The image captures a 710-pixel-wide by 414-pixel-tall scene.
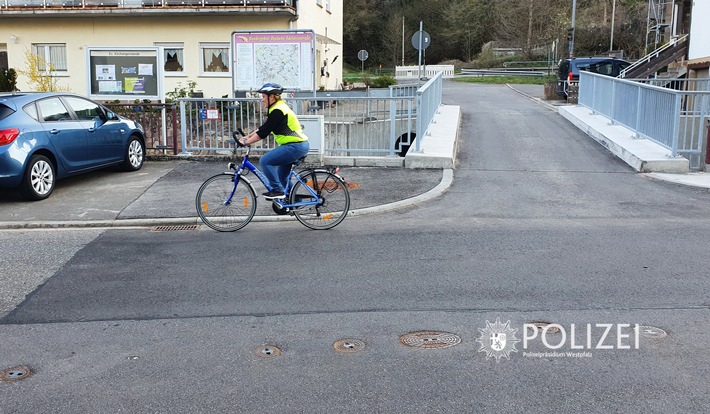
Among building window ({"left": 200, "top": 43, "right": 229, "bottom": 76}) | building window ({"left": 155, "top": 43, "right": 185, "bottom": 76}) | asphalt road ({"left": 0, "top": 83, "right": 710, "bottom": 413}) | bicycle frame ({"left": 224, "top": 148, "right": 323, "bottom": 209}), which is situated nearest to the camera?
asphalt road ({"left": 0, "top": 83, "right": 710, "bottom": 413})

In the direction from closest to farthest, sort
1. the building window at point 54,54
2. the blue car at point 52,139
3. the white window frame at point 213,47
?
1. the blue car at point 52,139
2. the white window frame at point 213,47
3. the building window at point 54,54

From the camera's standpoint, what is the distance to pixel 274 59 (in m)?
14.8

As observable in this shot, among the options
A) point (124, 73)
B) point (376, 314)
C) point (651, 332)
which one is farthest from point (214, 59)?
point (651, 332)

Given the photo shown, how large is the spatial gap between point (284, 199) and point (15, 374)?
14.1 ft

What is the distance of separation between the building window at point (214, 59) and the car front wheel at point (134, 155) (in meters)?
12.8

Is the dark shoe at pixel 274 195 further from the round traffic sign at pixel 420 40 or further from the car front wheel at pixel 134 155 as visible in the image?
the round traffic sign at pixel 420 40

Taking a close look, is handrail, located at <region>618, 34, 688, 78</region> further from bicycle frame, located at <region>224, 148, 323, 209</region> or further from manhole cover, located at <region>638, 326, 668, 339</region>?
manhole cover, located at <region>638, 326, 668, 339</region>

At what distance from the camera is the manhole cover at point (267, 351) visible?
16.3 ft

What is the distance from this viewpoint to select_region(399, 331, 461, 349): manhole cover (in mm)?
5100

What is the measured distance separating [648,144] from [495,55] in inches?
2075

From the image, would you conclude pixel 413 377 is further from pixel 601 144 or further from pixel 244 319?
pixel 601 144

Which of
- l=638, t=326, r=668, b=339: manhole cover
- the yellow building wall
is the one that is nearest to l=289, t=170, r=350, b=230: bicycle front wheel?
l=638, t=326, r=668, b=339: manhole cover

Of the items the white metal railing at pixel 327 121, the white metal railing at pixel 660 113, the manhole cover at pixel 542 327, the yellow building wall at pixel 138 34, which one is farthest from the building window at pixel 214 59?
the manhole cover at pixel 542 327

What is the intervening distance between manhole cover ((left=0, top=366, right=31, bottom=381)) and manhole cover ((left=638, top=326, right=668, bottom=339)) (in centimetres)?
434
